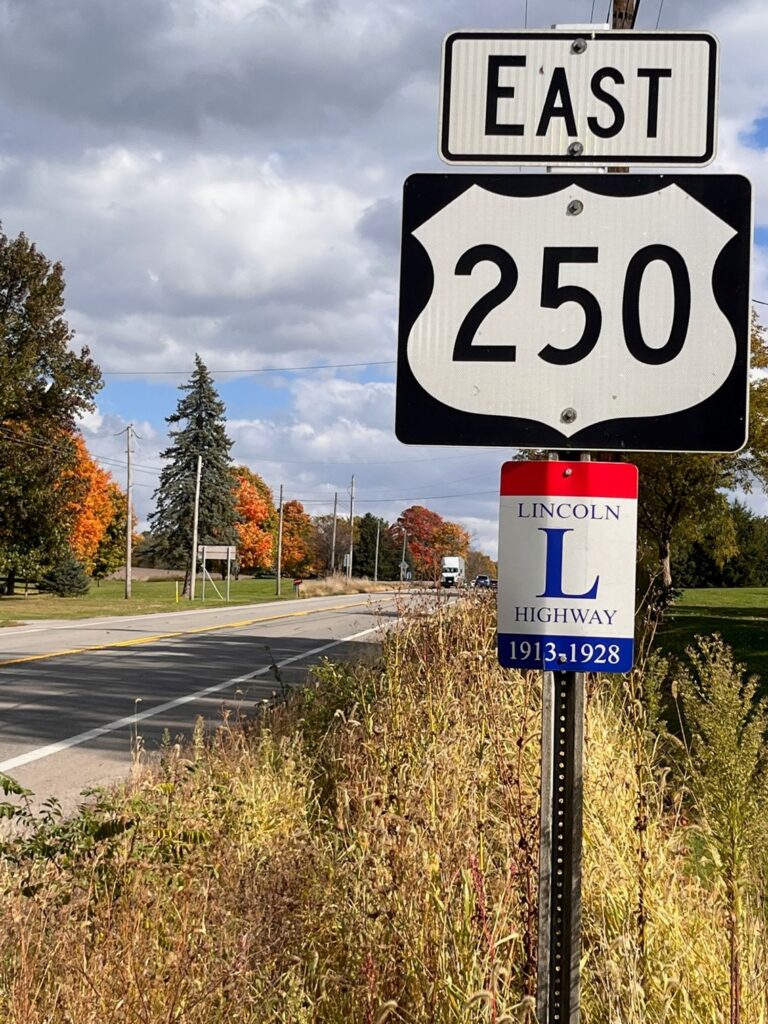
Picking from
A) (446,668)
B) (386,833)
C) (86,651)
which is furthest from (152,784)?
(86,651)

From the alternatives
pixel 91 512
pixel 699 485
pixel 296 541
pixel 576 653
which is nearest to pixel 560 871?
pixel 576 653

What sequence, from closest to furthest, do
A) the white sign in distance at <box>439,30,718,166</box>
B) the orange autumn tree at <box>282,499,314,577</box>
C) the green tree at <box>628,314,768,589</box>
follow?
the white sign in distance at <box>439,30,718,166</box>
the green tree at <box>628,314,768,589</box>
the orange autumn tree at <box>282,499,314,577</box>

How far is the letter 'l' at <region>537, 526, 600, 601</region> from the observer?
97.2 inches

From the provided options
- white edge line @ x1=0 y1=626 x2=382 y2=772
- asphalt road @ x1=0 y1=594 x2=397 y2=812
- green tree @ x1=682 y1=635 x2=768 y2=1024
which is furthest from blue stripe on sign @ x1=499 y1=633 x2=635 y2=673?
white edge line @ x1=0 y1=626 x2=382 y2=772

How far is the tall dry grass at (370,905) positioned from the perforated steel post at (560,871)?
0.21m

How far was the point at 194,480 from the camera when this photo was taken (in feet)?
227

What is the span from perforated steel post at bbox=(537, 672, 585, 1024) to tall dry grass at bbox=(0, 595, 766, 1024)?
0.68 ft

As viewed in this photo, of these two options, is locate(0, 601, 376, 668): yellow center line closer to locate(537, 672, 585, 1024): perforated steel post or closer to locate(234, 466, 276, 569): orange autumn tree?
locate(537, 672, 585, 1024): perforated steel post

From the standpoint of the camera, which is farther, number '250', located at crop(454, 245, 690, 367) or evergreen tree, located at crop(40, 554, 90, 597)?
evergreen tree, located at crop(40, 554, 90, 597)

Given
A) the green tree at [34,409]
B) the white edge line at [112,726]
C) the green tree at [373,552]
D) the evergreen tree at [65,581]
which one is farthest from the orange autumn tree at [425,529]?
the white edge line at [112,726]

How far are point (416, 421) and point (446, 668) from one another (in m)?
4.34

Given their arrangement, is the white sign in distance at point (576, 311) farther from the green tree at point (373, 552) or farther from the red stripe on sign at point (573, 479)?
the green tree at point (373, 552)

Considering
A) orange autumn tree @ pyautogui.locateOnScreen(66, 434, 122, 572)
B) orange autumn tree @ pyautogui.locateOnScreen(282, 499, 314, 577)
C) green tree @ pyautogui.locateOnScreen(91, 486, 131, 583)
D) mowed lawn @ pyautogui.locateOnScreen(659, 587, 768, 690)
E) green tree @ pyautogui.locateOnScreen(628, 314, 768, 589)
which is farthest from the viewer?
orange autumn tree @ pyautogui.locateOnScreen(282, 499, 314, 577)

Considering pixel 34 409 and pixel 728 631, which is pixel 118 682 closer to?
pixel 728 631
